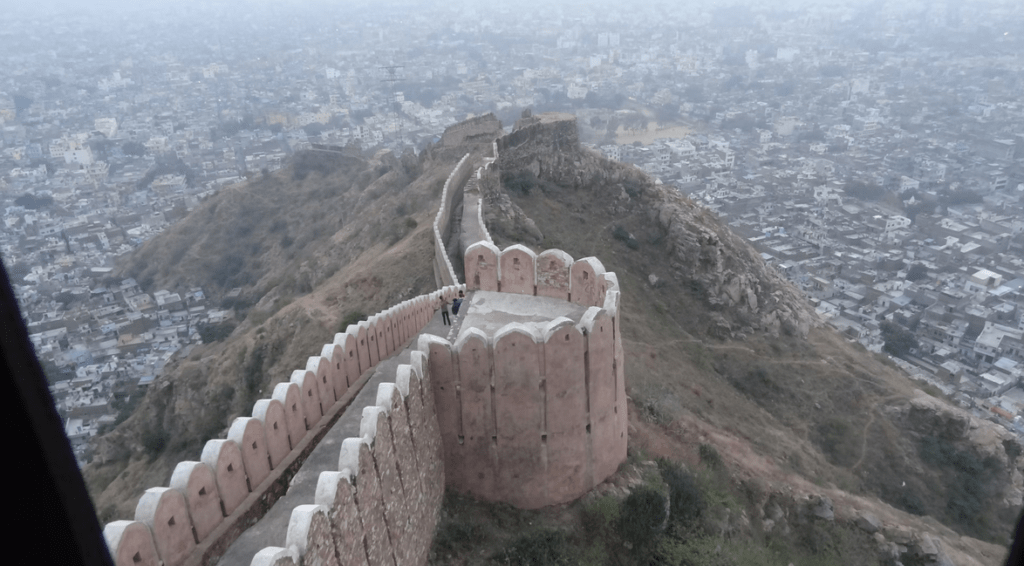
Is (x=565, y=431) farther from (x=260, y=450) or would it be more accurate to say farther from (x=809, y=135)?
(x=809, y=135)

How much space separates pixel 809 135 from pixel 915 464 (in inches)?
3360

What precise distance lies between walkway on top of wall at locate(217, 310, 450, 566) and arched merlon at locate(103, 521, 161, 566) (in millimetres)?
Result: 872

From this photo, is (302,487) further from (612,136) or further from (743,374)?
(612,136)

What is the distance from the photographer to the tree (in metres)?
41.4

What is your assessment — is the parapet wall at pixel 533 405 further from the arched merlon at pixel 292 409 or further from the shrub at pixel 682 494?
the arched merlon at pixel 292 409

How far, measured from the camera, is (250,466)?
29.4 feet

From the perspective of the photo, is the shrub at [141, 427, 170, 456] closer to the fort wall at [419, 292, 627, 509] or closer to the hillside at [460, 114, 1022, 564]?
the hillside at [460, 114, 1022, 564]

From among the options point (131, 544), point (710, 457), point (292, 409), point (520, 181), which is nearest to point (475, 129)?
point (520, 181)

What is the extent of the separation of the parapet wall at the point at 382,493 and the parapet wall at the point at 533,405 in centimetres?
43

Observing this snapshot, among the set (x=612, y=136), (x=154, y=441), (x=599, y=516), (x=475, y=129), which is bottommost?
(x=612, y=136)

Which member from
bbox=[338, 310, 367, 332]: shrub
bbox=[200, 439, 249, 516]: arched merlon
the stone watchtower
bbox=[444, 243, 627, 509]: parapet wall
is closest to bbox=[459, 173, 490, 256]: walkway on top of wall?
bbox=[338, 310, 367, 332]: shrub

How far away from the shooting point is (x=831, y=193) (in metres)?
71.5

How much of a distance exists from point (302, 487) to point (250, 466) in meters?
0.69

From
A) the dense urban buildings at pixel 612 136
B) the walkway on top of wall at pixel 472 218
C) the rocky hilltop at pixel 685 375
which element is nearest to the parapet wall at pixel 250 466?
the rocky hilltop at pixel 685 375
